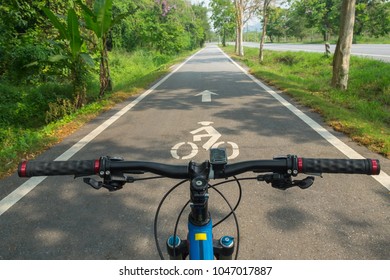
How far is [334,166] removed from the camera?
133 cm

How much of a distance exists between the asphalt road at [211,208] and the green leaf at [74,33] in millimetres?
2849

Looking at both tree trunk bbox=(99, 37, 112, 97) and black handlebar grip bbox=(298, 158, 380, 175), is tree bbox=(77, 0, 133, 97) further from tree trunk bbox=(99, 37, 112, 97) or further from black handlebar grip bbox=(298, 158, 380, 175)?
black handlebar grip bbox=(298, 158, 380, 175)

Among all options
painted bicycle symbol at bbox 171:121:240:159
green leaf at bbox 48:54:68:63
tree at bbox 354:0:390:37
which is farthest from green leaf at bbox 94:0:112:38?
tree at bbox 354:0:390:37

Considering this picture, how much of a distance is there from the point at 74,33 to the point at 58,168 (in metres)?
6.44

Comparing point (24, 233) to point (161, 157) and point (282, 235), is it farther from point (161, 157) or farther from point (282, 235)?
point (282, 235)

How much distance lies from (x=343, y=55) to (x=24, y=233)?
927 centimetres

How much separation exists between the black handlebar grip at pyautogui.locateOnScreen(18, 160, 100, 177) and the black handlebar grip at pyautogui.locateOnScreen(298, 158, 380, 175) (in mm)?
959

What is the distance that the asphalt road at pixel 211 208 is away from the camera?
7.98ft

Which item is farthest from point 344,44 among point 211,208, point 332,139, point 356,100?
point 211,208

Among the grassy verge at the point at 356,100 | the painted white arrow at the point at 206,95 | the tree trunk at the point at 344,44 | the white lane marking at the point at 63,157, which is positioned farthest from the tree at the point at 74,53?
the tree trunk at the point at 344,44

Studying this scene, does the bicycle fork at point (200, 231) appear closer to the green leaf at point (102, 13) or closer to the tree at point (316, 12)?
the green leaf at point (102, 13)

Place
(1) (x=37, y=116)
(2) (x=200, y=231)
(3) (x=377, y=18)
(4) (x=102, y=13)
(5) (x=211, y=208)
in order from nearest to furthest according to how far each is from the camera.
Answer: (2) (x=200, y=231) → (5) (x=211, y=208) → (4) (x=102, y=13) → (1) (x=37, y=116) → (3) (x=377, y=18)

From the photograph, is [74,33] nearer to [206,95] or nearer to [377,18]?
[206,95]

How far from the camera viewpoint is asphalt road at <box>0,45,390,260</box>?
2434 mm
